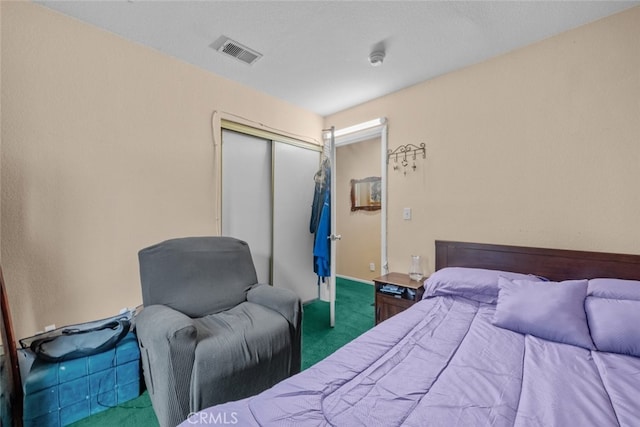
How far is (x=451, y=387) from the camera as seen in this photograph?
967mm

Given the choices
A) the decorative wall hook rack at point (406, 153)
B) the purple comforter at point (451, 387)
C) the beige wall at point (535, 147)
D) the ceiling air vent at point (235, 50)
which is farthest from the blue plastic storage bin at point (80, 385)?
the decorative wall hook rack at point (406, 153)

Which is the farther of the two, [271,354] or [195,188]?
[195,188]

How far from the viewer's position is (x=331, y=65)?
2344mm

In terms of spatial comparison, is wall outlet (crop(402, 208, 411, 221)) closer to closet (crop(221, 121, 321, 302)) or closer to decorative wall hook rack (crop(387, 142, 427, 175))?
decorative wall hook rack (crop(387, 142, 427, 175))

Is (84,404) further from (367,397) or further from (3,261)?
(367,397)

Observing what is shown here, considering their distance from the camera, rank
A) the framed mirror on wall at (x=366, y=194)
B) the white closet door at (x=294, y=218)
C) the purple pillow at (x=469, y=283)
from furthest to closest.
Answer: the framed mirror on wall at (x=366, y=194) → the white closet door at (x=294, y=218) → the purple pillow at (x=469, y=283)

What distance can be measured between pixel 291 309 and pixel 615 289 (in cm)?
188

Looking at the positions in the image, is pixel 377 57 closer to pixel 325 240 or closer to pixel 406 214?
pixel 406 214

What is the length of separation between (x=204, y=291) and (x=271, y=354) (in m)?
0.68

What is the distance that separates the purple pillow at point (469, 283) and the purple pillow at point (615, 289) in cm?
30

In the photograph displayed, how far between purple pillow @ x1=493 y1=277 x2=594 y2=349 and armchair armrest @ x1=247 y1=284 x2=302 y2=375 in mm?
1182

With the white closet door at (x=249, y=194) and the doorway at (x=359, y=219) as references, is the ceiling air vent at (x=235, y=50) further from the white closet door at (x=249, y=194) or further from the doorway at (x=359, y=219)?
the doorway at (x=359, y=219)

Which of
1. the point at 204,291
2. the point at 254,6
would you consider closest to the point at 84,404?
the point at 204,291

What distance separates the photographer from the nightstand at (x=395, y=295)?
88.6 inches
